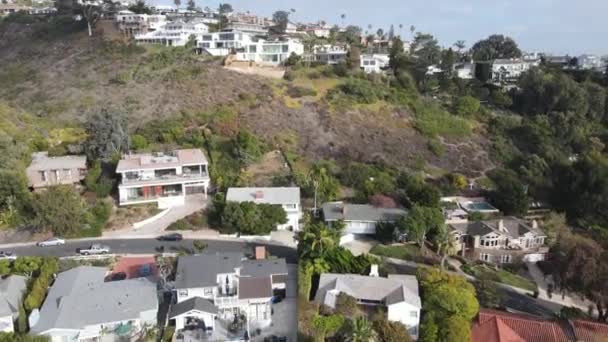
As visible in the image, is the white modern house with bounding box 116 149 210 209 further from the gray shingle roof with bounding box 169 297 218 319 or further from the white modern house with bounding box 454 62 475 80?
the white modern house with bounding box 454 62 475 80

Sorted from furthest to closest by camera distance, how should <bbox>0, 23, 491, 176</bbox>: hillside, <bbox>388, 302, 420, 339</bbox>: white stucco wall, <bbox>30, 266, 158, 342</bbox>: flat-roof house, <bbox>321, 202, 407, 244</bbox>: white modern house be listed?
<bbox>0, 23, 491, 176</bbox>: hillside, <bbox>321, 202, 407, 244</bbox>: white modern house, <bbox>388, 302, 420, 339</bbox>: white stucco wall, <bbox>30, 266, 158, 342</bbox>: flat-roof house

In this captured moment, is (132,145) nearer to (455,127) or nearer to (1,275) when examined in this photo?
(1,275)

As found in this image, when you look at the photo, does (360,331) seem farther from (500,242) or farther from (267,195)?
(500,242)

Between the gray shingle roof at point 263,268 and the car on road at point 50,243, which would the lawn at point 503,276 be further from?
the car on road at point 50,243

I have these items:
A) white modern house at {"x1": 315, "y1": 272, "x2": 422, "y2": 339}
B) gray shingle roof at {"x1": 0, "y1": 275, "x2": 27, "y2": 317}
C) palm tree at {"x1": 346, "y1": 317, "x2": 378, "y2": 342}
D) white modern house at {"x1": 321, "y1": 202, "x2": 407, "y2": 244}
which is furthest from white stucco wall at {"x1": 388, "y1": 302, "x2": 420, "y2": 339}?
gray shingle roof at {"x1": 0, "y1": 275, "x2": 27, "y2": 317}

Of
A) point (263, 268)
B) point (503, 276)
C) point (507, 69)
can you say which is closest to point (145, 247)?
point (263, 268)

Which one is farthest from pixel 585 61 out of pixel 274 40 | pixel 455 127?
pixel 274 40
